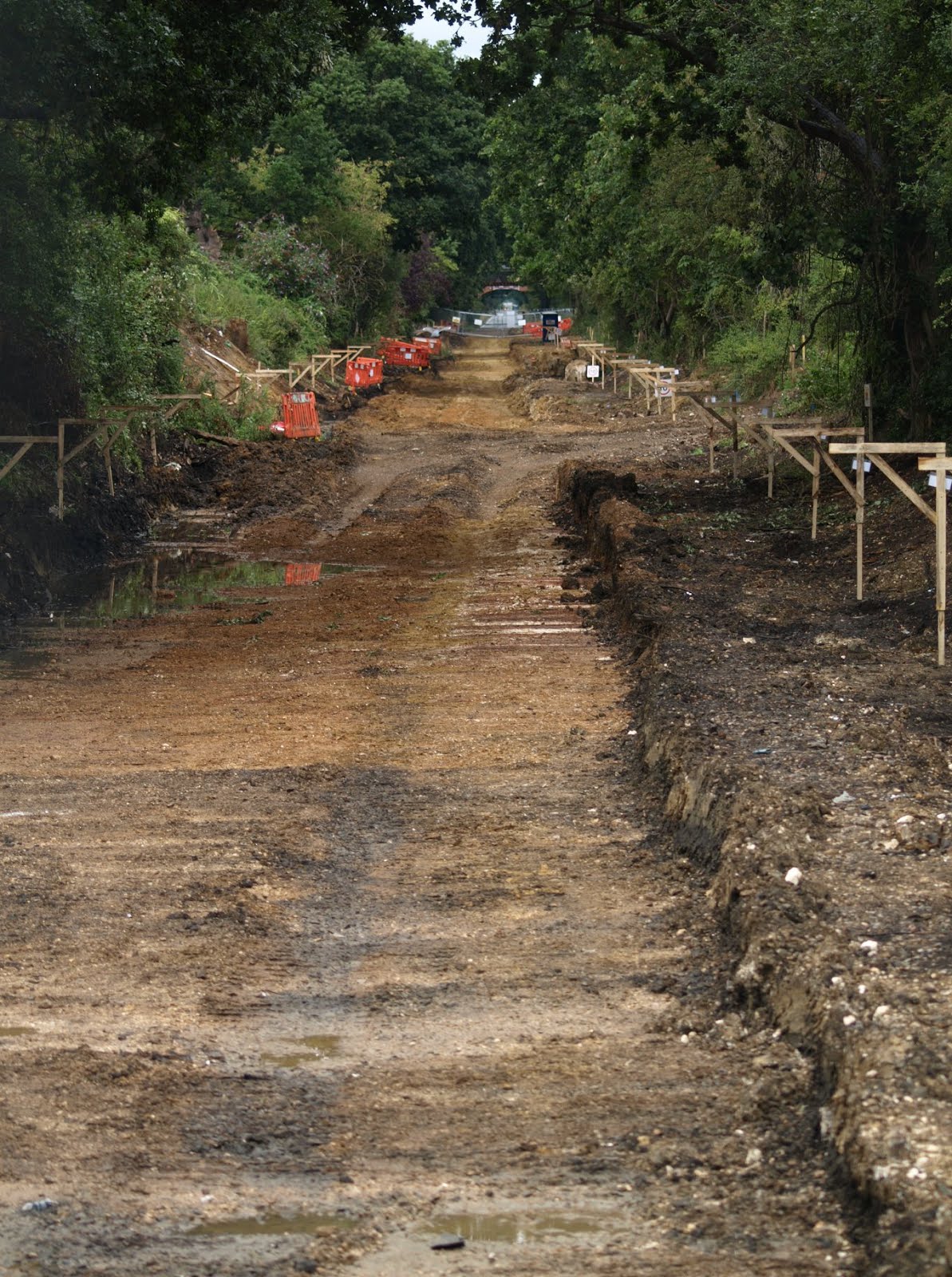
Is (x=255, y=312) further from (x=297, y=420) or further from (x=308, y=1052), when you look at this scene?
(x=308, y=1052)

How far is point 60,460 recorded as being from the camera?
23.1m

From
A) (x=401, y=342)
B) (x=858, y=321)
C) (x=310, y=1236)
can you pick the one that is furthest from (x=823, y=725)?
(x=401, y=342)

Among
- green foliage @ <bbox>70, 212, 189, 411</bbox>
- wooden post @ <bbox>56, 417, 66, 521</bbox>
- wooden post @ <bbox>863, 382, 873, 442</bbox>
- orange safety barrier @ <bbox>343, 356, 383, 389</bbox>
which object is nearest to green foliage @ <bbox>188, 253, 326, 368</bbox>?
orange safety barrier @ <bbox>343, 356, 383, 389</bbox>

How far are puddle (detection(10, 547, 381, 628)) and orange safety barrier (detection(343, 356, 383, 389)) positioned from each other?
26903mm

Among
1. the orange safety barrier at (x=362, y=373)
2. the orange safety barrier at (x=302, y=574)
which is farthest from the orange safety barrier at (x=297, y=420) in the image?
the orange safety barrier at (x=302, y=574)

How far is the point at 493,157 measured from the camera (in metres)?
36.6

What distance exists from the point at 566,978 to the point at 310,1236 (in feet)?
8.44

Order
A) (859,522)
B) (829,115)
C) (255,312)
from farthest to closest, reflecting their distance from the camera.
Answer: (255,312) < (829,115) < (859,522)

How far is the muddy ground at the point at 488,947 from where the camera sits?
539cm

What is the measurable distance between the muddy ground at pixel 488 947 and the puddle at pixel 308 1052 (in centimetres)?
2

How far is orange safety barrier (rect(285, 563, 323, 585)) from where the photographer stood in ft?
75.5

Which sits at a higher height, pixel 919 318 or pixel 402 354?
pixel 402 354

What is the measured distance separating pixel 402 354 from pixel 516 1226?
59907mm

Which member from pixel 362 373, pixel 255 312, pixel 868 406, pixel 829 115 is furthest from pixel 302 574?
pixel 362 373
